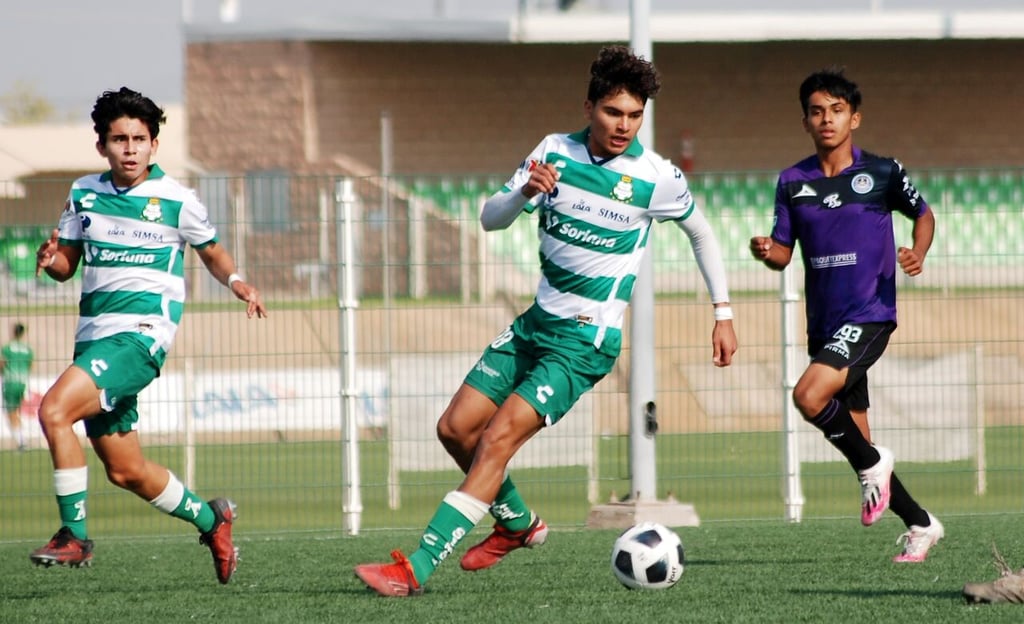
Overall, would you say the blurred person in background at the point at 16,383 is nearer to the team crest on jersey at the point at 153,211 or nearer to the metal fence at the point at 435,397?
the metal fence at the point at 435,397

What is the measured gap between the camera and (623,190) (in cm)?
692

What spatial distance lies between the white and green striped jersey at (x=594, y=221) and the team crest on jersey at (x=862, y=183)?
1261 mm

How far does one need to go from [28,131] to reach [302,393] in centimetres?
4019

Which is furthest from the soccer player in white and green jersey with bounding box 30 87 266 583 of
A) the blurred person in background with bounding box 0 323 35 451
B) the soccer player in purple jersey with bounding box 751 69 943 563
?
the blurred person in background with bounding box 0 323 35 451

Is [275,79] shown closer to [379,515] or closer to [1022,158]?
[1022,158]

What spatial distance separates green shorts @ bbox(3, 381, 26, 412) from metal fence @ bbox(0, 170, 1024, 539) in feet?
0.96

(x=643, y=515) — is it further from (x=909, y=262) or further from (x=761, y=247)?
(x=909, y=262)

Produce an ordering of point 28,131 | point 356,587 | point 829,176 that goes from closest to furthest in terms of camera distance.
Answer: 1. point 356,587
2. point 829,176
3. point 28,131

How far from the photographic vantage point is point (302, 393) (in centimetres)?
1264

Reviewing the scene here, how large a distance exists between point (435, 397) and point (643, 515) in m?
1.92

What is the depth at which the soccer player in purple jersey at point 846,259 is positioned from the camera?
25.6ft

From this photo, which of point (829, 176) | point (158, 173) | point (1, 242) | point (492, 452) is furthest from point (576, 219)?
point (1, 242)

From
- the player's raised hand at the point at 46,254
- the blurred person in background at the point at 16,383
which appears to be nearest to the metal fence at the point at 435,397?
the blurred person in background at the point at 16,383

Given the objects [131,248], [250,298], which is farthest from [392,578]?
[131,248]
